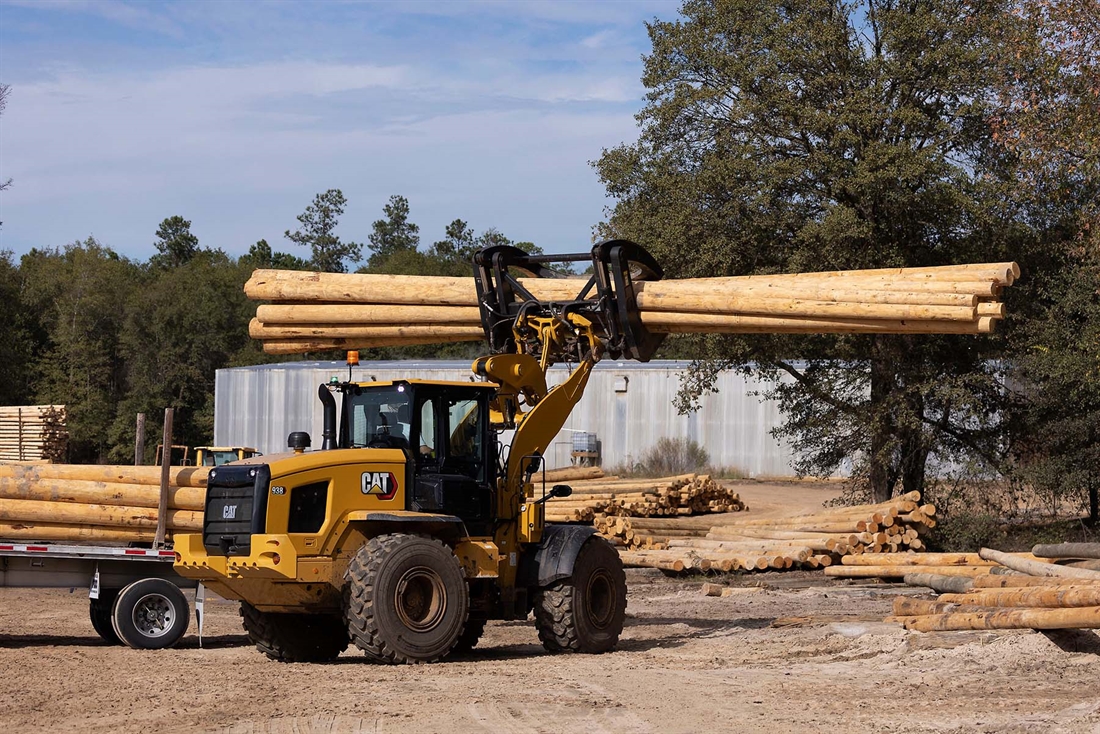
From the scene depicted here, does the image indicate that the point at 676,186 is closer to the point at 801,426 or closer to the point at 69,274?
the point at 801,426

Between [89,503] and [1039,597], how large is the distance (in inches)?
392

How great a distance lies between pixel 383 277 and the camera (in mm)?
14055

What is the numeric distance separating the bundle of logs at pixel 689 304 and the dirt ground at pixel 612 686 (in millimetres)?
2972

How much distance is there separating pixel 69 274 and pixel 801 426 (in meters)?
59.7

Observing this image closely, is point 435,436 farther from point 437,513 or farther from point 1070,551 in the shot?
point 1070,551

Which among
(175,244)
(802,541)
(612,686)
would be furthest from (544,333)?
(175,244)

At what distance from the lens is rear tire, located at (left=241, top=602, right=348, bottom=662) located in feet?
42.1

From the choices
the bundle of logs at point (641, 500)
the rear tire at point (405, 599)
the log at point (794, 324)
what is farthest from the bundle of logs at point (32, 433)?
the log at point (794, 324)

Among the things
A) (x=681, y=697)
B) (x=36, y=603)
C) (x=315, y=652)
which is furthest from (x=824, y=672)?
(x=36, y=603)

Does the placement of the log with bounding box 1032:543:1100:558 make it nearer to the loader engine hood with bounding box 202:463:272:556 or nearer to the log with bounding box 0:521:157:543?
the loader engine hood with bounding box 202:463:272:556

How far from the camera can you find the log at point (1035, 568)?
14634 millimetres

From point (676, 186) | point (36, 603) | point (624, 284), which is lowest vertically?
point (36, 603)

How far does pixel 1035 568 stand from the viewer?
15.7 m

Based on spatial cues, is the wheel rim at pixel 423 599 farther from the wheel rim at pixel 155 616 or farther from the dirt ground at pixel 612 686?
the wheel rim at pixel 155 616
